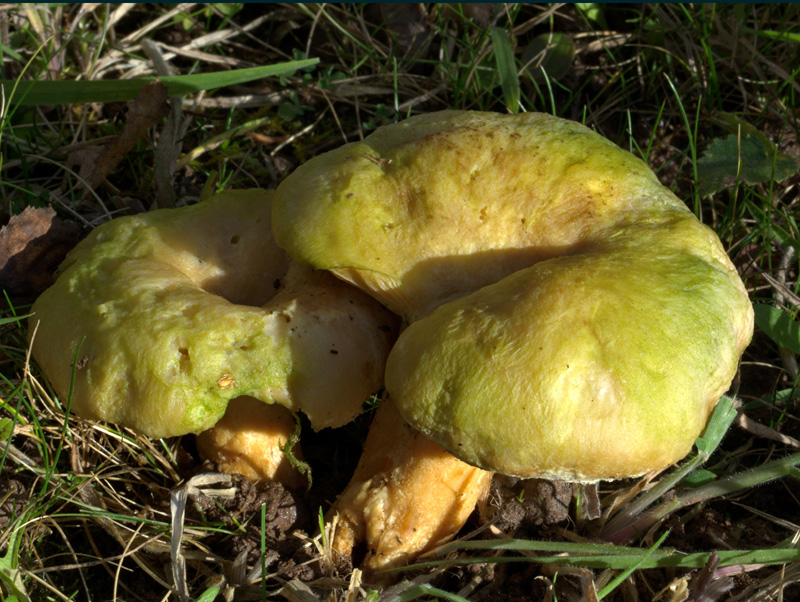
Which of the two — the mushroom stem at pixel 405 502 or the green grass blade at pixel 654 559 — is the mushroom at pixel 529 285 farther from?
the green grass blade at pixel 654 559

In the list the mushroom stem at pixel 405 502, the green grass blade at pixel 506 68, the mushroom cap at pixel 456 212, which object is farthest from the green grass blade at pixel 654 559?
the green grass blade at pixel 506 68

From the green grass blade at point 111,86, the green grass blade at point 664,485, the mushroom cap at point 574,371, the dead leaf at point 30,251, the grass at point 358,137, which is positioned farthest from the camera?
the green grass blade at point 111,86

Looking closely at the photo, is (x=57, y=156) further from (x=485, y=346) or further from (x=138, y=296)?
(x=485, y=346)

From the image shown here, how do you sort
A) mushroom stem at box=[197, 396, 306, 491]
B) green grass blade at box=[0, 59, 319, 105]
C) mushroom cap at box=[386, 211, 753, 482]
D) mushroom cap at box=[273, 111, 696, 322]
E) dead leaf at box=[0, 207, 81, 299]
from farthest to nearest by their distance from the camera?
green grass blade at box=[0, 59, 319, 105] < dead leaf at box=[0, 207, 81, 299] < mushroom stem at box=[197, 396, 306, 491] < mushroom cap at box=[273, 111, 696, 322] < mushroom cap at box=[386, 211, 753, 482]

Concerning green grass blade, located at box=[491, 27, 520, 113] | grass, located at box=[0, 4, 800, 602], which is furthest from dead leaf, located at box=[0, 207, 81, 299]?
green grass blade, located at box=[491, 27, 520, 113]

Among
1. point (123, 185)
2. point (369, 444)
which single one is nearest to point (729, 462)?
point (369, 444)

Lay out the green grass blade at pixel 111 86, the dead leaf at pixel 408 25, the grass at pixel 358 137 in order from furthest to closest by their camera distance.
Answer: the dead leaf at pixel 408 25 < the green grass blade at pixel 111 86 < the grass at pixel 358 137

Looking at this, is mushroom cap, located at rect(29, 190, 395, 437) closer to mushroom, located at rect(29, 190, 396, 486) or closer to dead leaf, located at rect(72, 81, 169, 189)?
mushroom, located at rect(29, 190, 396, 486)
